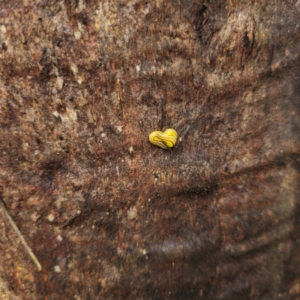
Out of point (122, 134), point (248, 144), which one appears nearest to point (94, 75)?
point (122, 134)

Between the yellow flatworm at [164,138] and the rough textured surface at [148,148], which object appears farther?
the yellow flatworm at [164,138]

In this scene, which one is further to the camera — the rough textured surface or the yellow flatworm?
the yellow flatworm

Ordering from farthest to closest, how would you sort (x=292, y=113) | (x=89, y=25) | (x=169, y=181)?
(x=292, y=113) < (x=169, y=181) < (x=89, y=25)

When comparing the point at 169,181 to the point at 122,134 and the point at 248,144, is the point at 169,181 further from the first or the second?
the point at 248,144
